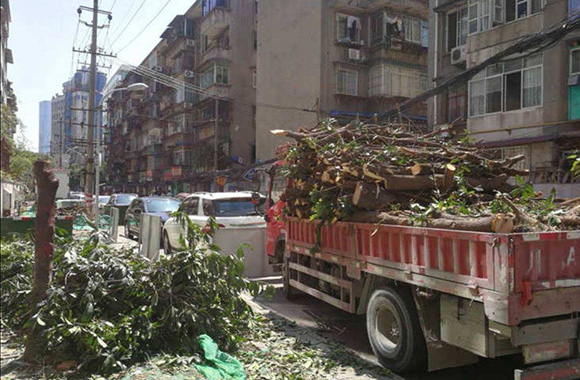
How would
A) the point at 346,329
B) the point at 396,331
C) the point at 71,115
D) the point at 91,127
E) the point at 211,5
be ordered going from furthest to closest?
the point at 71,115 < the point at 211,5 < the point at 91,127 < the point at 346,329 < the point at 396,331

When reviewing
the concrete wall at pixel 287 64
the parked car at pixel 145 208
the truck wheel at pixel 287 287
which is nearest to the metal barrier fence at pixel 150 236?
the truck wheel at pixel 287 287

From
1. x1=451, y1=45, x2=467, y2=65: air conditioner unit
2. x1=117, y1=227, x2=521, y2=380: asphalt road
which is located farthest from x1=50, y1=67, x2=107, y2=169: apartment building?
x1=117, y1=227, x2=521, y2=380: asphalt road

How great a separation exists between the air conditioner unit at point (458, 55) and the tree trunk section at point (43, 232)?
67.1 feet

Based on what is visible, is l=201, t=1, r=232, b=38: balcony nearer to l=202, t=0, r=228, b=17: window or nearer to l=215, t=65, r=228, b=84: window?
l=202, t=0, r=228, b=17: window

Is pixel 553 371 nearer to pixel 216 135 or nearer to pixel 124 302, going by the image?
pixel 124 302

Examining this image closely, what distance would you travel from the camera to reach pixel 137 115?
67625 millimetres

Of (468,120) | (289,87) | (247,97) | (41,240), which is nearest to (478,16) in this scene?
(468,120)

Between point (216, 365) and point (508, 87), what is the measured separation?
1803 centimetres

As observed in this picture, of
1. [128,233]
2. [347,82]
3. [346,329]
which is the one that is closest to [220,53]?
[347,82]

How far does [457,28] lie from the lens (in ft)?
75.4

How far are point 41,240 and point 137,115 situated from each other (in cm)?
6676

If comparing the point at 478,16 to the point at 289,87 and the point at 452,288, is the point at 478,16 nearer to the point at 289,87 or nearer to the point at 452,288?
the point at 289,87

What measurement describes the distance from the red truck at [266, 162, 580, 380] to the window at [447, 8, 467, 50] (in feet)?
63.6

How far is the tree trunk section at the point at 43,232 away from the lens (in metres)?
4.34
